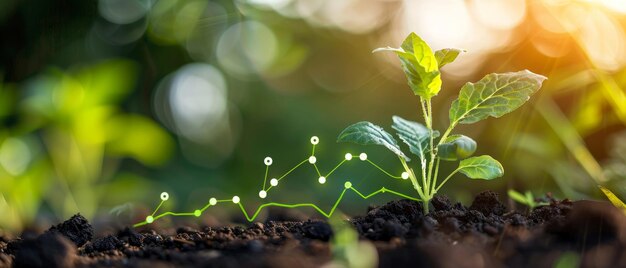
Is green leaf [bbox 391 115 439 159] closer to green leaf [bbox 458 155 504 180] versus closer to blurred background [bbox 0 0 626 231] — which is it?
green leaf [bbox 458 155 504 180]

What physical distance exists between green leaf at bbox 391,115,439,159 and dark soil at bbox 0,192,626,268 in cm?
12

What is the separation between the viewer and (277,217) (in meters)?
1.62

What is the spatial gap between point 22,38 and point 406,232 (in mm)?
2544

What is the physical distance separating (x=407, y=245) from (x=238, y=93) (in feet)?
7.95

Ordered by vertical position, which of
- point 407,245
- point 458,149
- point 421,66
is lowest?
point 407,245

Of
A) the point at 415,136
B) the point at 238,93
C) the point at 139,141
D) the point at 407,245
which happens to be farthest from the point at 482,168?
the point at 238,93

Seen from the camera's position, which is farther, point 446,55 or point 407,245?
point 446,55

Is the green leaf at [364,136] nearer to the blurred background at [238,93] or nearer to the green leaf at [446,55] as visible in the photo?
the green leaf at [446,55]

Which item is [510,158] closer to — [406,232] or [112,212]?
[112,212]

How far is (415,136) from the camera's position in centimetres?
121

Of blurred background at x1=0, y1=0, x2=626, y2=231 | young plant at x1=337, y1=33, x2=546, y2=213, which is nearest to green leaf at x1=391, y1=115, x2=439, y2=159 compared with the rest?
young plant at x1=337, y1=33, x2=546, y2=213

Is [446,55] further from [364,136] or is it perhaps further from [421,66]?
[364,136]

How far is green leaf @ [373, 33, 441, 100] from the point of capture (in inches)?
44.1

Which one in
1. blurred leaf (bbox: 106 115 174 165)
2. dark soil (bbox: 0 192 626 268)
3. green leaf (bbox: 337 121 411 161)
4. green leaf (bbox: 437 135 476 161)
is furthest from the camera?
blurred leaf (bbox: 106 115 174 165)
